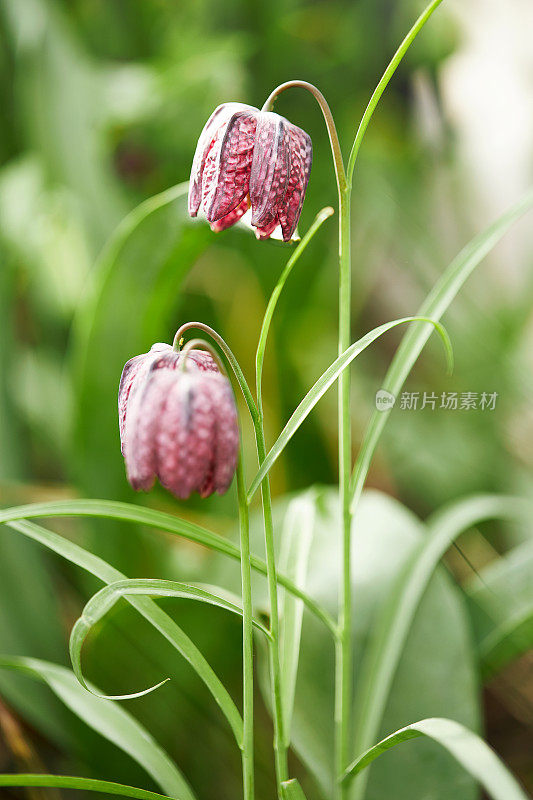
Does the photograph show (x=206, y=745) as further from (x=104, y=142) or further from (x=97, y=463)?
(x=104, y=142)

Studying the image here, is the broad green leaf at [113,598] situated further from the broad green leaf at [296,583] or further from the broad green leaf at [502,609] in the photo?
the broad green leaf at [502,609]

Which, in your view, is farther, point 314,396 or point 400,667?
point 400,667

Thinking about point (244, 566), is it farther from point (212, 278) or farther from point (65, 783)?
point (212, 278)

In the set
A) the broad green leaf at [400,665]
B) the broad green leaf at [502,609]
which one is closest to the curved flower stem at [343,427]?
the broad green leaf at [400,665]

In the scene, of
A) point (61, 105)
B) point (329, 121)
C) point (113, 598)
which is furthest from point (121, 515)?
point (61, 105)

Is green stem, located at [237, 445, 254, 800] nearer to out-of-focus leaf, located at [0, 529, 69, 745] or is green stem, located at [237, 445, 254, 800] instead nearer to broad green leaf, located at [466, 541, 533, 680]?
broad green leaf, located at [466, 541, 533, 680]

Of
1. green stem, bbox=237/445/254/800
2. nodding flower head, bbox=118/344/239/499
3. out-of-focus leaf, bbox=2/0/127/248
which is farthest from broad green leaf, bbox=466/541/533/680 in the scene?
out-of-focus leaf, bbox=2/0/127/248
